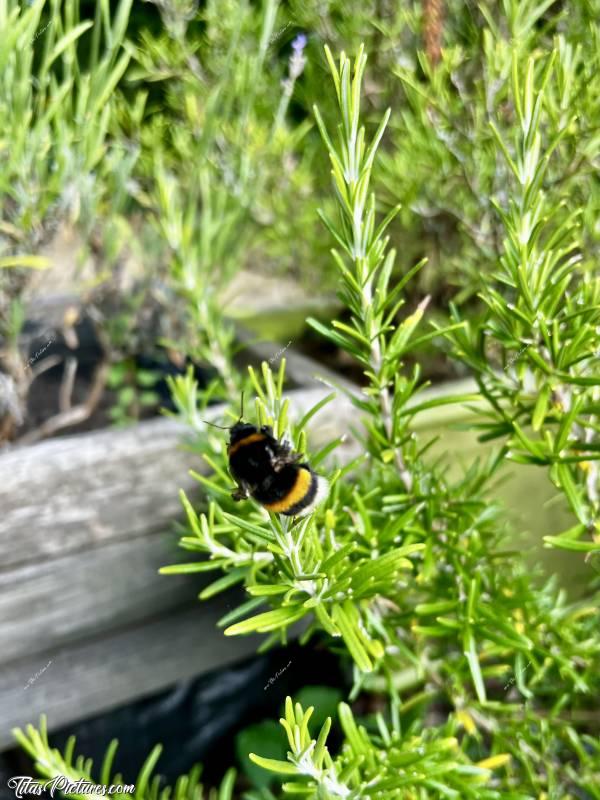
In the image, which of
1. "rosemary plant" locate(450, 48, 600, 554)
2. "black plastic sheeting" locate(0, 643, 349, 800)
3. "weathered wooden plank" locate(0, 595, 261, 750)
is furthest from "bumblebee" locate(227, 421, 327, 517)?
"black plastic sheeting" locate(0, 643, 349, 800)

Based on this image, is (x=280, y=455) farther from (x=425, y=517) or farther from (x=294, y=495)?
(x=425, y=517)

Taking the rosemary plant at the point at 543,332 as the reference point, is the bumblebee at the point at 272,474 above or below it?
below

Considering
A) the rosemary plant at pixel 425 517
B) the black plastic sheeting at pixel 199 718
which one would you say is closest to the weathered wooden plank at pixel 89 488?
the rosemary plant at pixel 425 517

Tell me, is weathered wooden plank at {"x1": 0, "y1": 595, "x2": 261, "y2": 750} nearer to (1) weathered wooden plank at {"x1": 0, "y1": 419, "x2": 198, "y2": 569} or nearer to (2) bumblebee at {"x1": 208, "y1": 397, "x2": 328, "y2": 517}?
(1) weathered wooden plank at {"x1": 0, "y1": 419, "x2": 198, "y2": 569}

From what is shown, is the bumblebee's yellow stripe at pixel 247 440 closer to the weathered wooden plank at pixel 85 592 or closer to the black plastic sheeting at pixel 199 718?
the weathered wooden plank at pixel 85 592

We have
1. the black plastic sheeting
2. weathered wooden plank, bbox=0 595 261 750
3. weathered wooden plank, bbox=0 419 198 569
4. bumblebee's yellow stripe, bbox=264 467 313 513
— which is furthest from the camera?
the black plastic sheeting

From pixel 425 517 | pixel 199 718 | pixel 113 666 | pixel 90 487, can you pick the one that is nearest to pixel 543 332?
pixel 425 517
